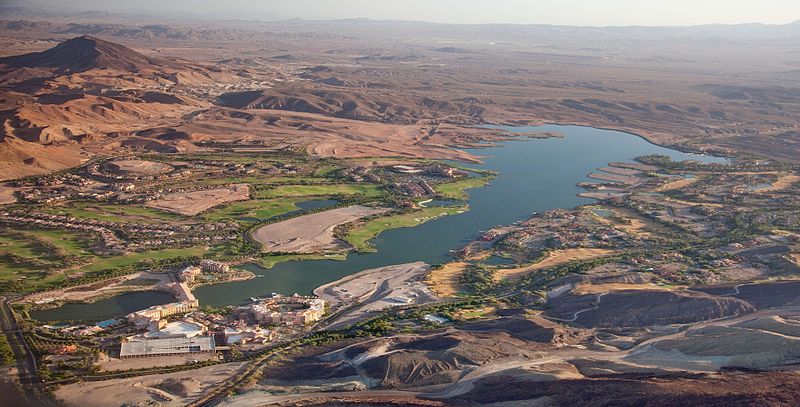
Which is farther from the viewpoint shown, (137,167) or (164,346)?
(137,167)

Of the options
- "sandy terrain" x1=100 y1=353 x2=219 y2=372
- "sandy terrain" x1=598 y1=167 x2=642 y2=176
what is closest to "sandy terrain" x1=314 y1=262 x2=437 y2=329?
"sandy terrain" x1=100 y1=353 x2=219 y2=372

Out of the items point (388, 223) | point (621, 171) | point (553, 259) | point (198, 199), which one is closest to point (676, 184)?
point (621, 171)

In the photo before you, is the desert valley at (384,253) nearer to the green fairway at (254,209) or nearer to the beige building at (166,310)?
the beige building at (166,310)

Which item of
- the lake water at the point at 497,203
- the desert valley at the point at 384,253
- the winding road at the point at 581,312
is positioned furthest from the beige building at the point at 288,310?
the winding road at the point at 581,312

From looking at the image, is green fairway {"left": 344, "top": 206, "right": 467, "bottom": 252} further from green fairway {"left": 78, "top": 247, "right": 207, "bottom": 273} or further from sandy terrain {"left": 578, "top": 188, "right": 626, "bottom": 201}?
sandy terrain {"left": 578, "top": 188, "right": 626, "bottom": 201}

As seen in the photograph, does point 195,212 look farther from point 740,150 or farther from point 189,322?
point 740,150

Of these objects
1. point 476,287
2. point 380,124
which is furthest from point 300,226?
point 380,124

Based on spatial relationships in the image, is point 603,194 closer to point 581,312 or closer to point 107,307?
point 581,312
